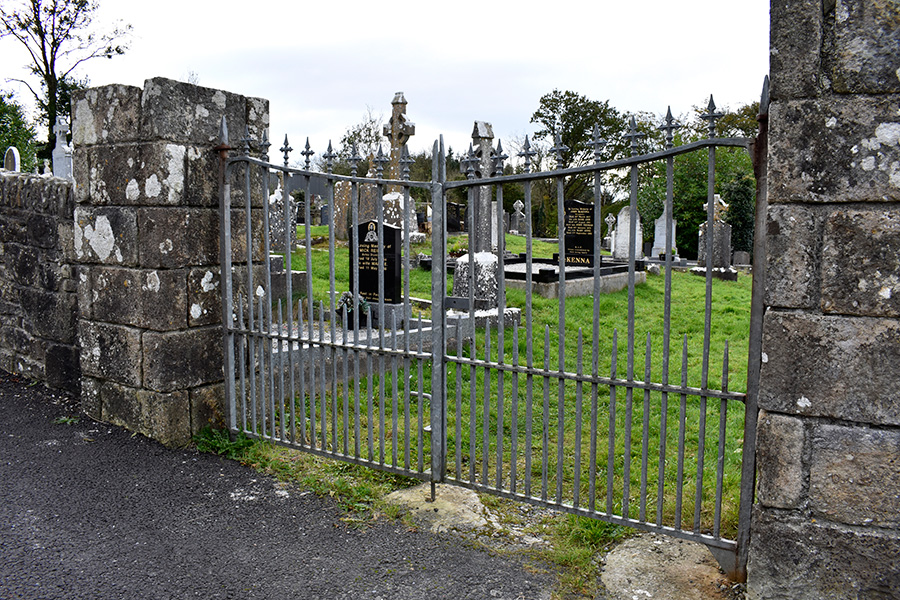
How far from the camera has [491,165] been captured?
12781mm

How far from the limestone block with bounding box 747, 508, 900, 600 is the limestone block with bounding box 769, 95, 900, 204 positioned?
4.10 ft

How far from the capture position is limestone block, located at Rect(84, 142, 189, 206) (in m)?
4.43

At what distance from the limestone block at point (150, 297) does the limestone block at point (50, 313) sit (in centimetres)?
102

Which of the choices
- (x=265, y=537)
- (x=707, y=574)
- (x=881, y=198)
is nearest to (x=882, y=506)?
(x=707, y=574)

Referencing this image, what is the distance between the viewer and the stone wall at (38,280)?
5492mm

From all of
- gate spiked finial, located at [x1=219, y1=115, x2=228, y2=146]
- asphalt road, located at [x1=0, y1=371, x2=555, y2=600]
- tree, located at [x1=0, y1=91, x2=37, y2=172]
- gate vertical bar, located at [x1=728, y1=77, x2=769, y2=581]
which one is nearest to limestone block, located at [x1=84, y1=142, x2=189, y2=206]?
gate spiked finial, located at [x1=219, y1=115, x2=228, y2=146]

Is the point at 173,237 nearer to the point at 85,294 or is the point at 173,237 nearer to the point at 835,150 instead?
the point at 85,294

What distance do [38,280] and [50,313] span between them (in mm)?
355

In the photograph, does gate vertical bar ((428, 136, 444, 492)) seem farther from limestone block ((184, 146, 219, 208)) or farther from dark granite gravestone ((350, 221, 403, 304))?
dark granite gravestone ((350, 221, 403, 304))

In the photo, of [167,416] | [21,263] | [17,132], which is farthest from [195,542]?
[17,132]

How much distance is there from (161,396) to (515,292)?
664 cm

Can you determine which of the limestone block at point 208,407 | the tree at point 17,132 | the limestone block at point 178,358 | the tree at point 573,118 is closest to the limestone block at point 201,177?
the limestone block at point 178,358

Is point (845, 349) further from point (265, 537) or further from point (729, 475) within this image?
point (265, 537)

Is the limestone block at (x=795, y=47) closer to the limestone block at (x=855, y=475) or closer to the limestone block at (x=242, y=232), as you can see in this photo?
the limestone block at (x=855, y=475)
